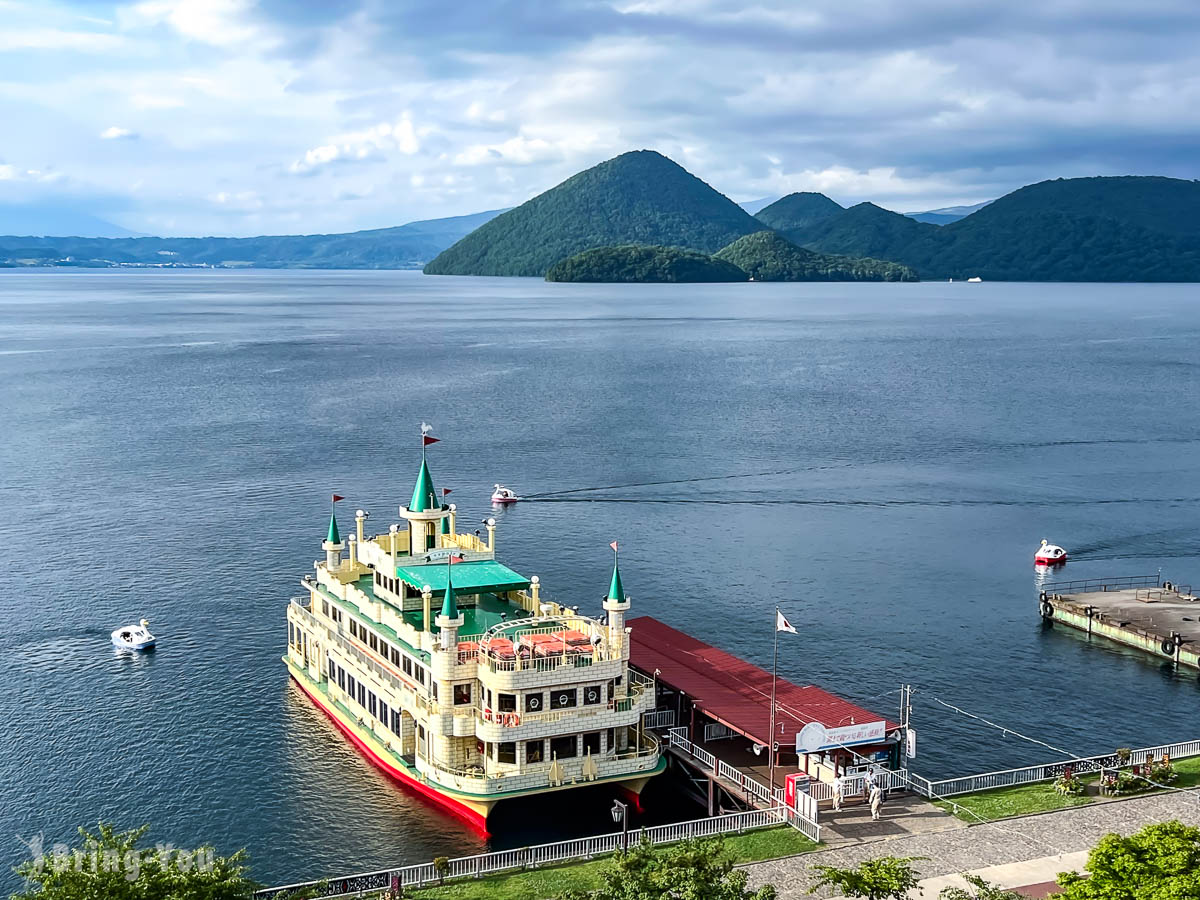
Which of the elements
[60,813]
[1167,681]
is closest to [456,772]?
[60,813]

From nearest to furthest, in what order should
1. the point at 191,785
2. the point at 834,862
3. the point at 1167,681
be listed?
the point at 834,862 < the point at 191,785 < the point at 1167,681

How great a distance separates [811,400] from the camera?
7111 inches

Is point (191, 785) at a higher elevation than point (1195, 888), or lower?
lower

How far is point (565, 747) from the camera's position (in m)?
53.3

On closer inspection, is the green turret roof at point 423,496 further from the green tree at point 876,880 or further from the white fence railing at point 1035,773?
the green tree at point 876,880

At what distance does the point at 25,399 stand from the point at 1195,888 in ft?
574

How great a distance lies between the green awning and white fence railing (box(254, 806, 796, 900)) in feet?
49.1

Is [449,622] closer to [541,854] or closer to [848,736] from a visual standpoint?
[541,854]

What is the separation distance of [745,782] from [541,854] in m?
9.95

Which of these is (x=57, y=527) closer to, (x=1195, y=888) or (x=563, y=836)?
(x=563, y=836)

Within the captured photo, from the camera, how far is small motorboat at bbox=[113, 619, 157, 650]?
246 ft

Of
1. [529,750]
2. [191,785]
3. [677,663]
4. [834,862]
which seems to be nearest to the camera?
[834,862]

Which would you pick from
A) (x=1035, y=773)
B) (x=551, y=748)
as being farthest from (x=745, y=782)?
(x=1035, y=773)

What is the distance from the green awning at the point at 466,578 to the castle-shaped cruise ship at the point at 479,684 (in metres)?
0.08
